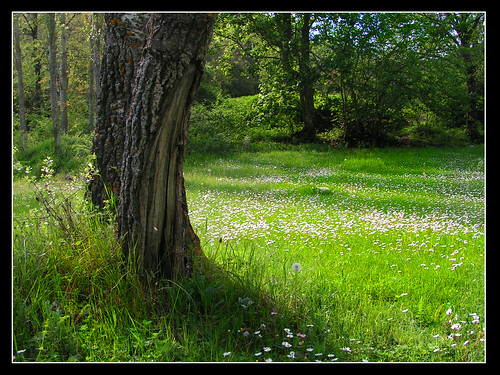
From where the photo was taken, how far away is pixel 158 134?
3615mm

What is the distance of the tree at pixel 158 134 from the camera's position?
3.54m

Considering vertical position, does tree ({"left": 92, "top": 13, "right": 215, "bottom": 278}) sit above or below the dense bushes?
below

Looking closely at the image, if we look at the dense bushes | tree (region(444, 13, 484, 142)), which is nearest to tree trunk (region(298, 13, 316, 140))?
the dense bushes

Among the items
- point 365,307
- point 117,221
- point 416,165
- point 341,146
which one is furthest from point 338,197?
point 341,146

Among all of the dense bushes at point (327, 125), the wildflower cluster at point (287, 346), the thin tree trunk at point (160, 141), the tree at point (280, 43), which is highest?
the tree at point (280, 43)

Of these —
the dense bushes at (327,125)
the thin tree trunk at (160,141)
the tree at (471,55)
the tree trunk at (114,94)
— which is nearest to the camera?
the thin tree trunk at (160,141)

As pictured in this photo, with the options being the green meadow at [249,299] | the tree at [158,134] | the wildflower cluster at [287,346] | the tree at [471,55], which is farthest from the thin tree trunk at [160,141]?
the tree at [471,55]

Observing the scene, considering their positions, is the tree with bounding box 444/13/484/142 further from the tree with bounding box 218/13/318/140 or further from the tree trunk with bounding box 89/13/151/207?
the tree trunk with bounding box 89/13/151/207

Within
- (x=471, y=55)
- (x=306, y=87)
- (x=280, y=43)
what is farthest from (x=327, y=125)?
(x=471, y=55)

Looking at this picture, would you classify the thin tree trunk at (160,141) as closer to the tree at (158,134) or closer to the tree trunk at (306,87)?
the tree at (158,134)

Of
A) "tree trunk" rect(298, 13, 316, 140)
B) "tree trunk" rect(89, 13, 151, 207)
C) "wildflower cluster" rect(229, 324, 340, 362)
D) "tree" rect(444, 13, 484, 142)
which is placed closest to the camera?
"wildflower cluster" rect(229, 324, 340, 362)

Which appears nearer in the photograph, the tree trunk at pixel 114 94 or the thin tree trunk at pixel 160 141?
the thin tree trunk at pixel 160 141

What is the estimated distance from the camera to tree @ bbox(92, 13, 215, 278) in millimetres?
3539

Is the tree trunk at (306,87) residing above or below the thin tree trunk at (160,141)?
above
